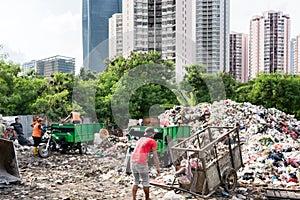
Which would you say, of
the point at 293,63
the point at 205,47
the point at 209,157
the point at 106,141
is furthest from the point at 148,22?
the point at 209,157

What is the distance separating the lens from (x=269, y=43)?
46.5 m

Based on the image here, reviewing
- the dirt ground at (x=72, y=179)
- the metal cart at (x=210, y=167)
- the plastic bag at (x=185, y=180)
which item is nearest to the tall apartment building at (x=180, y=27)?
the dirt ground at (x=72, y=179)

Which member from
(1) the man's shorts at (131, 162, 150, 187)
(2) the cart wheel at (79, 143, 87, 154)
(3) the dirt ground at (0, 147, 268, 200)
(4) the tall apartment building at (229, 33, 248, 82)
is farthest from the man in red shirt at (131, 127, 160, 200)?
(4) the tall apartment building at (229, 33, 248, 82)

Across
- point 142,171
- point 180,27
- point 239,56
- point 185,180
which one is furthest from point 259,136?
point 239,56

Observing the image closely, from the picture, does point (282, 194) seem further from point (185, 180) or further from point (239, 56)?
point (239, 56)

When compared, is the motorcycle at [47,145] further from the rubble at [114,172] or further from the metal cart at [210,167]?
the metal cart at [210,167]

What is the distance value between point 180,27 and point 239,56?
12.3 metres

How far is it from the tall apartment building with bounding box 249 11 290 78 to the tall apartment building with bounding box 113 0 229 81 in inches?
433

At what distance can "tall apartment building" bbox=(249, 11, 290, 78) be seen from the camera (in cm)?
4588

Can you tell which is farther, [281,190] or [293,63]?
[293,63]

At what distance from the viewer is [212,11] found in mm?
37500

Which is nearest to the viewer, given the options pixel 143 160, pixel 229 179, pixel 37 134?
pixel 143 160

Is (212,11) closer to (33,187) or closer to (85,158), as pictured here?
(85,158)

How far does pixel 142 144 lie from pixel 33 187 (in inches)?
98.8
